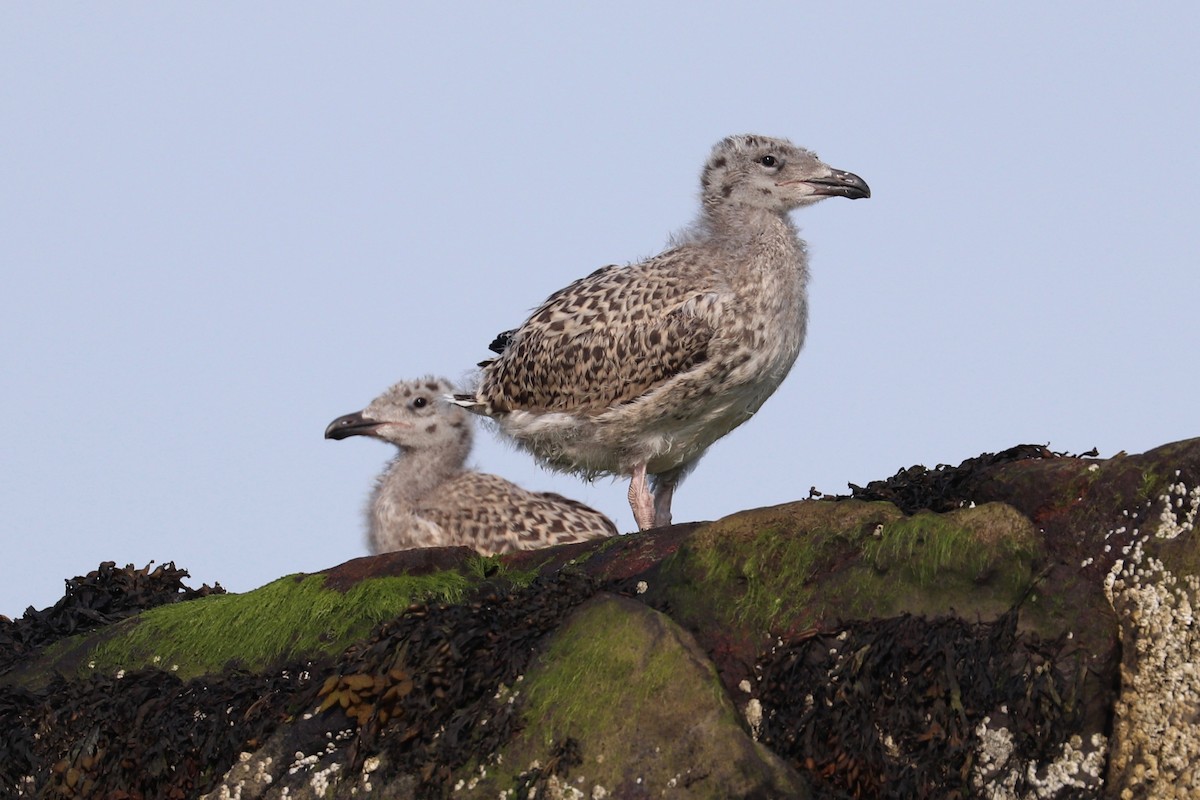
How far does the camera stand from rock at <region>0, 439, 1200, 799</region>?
6789 mm

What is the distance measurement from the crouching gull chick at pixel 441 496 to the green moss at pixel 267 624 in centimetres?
197

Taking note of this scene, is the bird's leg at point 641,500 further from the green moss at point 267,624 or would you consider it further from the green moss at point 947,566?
the green moss at point 947,566

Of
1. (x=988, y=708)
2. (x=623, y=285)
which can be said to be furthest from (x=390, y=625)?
(x=623, y=285)

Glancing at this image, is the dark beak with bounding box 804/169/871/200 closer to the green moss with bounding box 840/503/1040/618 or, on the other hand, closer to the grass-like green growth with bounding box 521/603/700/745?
the green moss with bounding box 840/503/1040/618

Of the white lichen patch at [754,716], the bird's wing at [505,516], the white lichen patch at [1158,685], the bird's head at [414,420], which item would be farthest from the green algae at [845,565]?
the bird's head at [414,420]

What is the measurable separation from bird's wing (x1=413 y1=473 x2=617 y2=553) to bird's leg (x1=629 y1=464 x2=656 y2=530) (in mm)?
284

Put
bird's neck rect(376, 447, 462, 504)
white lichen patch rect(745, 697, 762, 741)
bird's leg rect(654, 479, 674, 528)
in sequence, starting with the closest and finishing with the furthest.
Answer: white lichen patch rect(745, 697, 762, 741)
bird's neck rect(376, 447, 462, 504)
bird's leg rect(654, 479, 674, 528)

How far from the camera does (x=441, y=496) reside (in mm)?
11719

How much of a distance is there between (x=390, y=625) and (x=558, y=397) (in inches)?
151

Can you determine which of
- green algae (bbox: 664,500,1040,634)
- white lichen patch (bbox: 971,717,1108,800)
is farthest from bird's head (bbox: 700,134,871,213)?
white lichen patch (bbox: 971,717,1108,800)

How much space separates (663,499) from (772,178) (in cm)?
254

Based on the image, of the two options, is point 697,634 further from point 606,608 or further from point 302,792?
point 302,792

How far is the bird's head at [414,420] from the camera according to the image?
484 inches

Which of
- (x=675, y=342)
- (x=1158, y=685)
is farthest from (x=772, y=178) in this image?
(x=1158, y=685)
